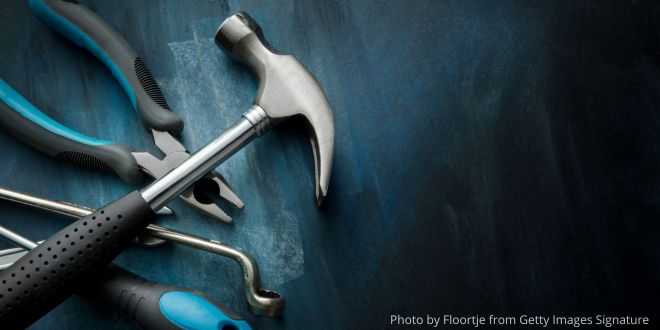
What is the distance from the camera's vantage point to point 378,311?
965mm

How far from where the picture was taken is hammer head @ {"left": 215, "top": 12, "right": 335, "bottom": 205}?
0.90m

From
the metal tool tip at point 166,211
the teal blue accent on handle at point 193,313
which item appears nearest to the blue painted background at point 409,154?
the metal tool tip at point 166,211

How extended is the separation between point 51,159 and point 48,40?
24 centimetres

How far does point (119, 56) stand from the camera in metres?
0.93

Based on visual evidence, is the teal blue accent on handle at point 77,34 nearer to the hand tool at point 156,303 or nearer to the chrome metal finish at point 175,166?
the chrome metal finish at point 175,166

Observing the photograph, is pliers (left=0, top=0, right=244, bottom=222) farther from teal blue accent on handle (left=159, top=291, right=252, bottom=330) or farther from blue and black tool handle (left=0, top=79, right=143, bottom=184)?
teal blue accent on handle (left=159, top=291, right=252, bottom=330)

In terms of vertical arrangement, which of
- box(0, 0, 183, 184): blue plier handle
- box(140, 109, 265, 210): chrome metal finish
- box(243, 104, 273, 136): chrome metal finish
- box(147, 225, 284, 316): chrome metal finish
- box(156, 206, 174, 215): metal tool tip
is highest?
box(0, 0, 183, 184): blue plier handle

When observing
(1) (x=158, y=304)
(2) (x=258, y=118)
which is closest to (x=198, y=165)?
(2) (x=258, y=118)

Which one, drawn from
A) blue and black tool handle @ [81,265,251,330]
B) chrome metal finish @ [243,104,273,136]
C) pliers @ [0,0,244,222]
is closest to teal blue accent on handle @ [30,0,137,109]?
pliers @ [0,0,244,222]

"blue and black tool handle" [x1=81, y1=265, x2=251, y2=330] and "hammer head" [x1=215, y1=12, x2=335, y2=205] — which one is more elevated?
"hammer head" [x1=215, y1=12, x2=335, y2=205]

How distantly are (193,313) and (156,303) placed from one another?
0.22 ft

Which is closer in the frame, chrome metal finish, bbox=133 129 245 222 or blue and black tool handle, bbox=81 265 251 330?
blue and black tool handle, bbox=81 265 251 330

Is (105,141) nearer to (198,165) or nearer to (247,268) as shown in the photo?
(198,165)

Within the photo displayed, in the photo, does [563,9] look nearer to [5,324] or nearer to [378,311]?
[378,311]
